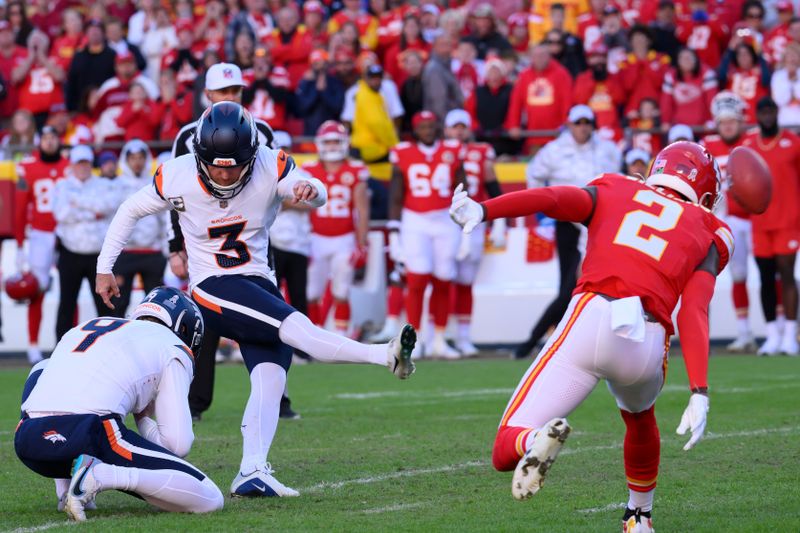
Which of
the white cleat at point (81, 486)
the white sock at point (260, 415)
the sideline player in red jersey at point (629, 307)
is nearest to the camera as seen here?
the sideline player in red jersey at point (629, 307)

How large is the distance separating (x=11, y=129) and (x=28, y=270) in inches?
161

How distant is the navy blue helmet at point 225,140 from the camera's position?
5.45m

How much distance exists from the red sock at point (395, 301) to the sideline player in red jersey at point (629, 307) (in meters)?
8.15

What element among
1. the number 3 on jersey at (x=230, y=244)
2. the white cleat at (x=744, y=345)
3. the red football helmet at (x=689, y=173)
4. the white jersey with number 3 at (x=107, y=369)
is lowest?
the white cleat at (x=744, y=345)

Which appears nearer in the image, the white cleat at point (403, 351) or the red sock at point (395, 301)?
the white cleat at point (403, 351)

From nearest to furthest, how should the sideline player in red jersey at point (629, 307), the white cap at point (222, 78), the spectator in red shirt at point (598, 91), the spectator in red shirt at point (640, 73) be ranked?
1. the sideline player in red jersey at point (629, 307)
2. the white cap at point (222, 78)
3. the spectator in red shirt at point (598, 91)
4. the spectator in red shirt at point (640, 73)

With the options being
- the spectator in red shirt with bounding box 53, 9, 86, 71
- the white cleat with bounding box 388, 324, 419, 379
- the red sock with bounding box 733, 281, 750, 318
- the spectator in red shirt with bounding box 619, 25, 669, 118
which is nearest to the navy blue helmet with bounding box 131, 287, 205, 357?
the white cleat with bounding box 388, 324, 419, 379

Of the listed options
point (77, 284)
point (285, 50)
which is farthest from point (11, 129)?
point (77, 284)

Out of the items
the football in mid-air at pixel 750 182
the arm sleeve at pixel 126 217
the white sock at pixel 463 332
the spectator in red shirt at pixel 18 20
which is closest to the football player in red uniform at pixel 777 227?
the white sock at pixel 463 332

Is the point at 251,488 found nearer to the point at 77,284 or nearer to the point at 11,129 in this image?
the point at 77,284

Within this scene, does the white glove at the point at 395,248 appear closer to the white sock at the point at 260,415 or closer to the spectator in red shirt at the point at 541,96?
the spectator in red shirt at the point at 541,96

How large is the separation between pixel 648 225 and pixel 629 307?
1.27 ft

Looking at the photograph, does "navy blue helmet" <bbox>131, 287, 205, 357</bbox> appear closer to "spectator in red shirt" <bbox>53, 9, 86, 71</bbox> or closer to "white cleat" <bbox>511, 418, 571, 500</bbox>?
"white cleat" <bbox>511, 418, 571, 500</bbox>

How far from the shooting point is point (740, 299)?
12.4 m
